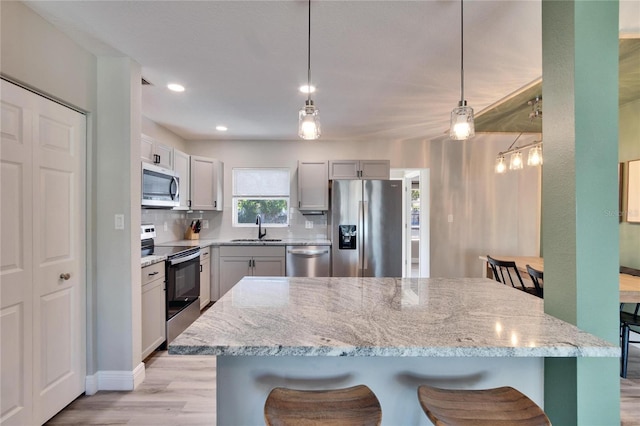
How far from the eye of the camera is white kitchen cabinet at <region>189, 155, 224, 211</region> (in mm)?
3914

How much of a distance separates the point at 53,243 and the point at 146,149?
1312 millimetres

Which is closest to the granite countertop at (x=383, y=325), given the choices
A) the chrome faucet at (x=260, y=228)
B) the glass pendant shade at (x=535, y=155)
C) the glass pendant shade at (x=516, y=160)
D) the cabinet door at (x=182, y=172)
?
the glass pendant shade at (x=535, y=155)

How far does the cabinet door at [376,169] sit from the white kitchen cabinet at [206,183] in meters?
2.08

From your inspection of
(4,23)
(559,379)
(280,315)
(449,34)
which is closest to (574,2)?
(449,34)

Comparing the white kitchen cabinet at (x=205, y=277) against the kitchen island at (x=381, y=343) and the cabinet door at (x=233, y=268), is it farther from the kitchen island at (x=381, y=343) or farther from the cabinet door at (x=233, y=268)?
the kitchen island at (x=381, y=343)

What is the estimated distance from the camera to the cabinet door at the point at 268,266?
3830 mm

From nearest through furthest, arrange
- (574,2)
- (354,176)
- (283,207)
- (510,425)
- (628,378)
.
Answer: (510,425), (574,2), (628,378), (354,176), (283,207)

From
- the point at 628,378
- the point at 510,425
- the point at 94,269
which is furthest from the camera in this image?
the point at 628,378

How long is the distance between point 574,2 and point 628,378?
2.81 meters

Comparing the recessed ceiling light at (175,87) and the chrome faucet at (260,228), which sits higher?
the recessed ceiling light at (175,87)

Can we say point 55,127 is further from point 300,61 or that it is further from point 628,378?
point 628,378

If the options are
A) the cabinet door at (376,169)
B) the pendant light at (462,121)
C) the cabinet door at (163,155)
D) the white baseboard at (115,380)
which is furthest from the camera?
the cabinet door at (376,169)

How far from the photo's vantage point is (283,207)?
4.55 metres

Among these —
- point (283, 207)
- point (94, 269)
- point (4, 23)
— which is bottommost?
point (94, 269)
